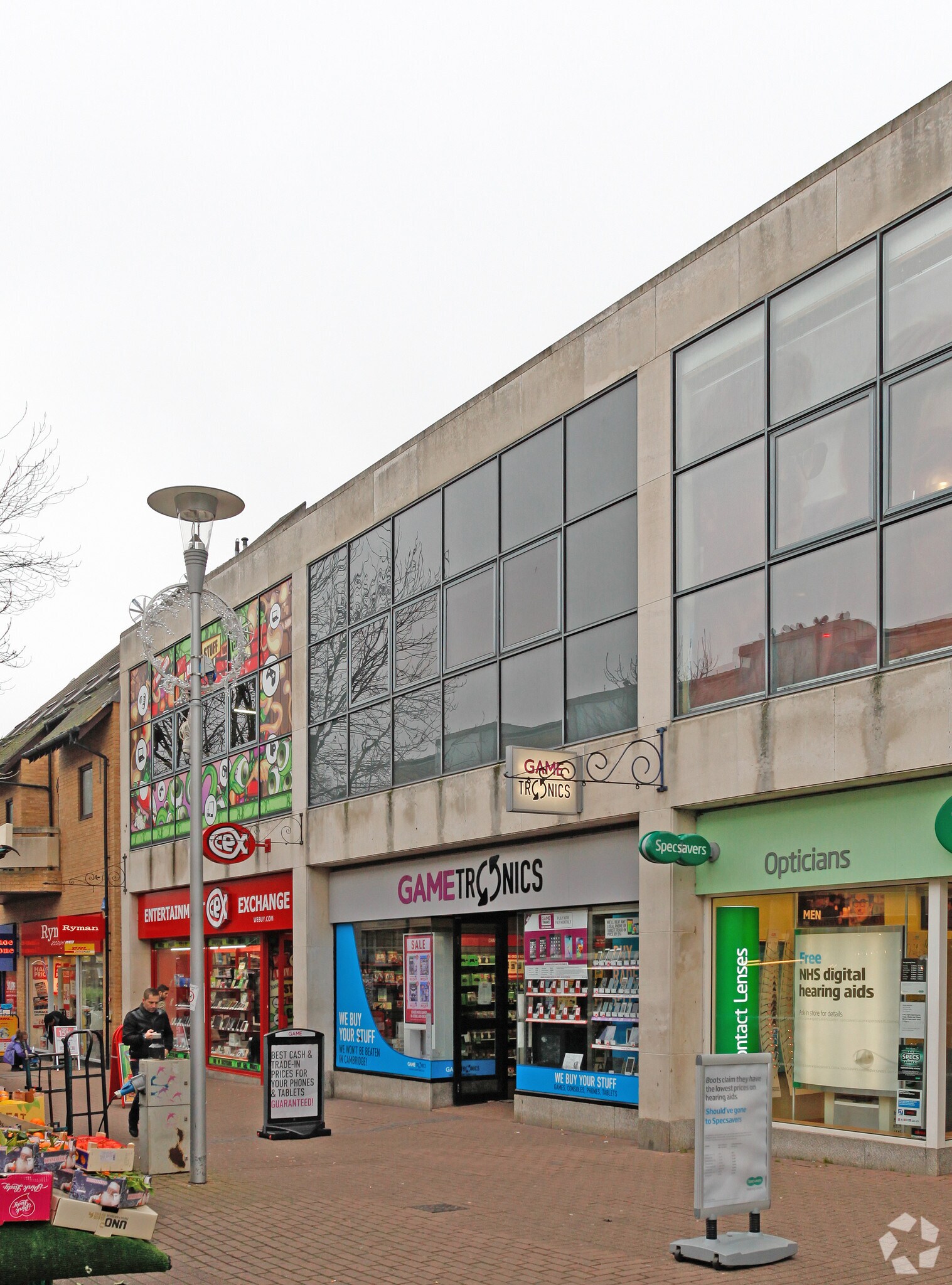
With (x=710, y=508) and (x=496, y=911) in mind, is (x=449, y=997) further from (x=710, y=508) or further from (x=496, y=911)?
(x=710, y=508)

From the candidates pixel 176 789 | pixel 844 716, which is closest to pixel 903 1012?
pixel 844 716

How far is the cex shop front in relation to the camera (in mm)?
24188

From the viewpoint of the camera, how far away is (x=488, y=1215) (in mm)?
10867

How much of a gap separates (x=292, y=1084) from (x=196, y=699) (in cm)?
489

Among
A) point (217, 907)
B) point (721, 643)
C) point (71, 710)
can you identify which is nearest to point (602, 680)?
point (721, 643)

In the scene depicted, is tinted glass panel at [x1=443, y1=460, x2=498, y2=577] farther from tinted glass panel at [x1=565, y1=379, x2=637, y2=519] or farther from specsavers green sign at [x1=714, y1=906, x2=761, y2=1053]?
specsavers green sign at [x1=714, y1=906, x2=761, y2=1053]

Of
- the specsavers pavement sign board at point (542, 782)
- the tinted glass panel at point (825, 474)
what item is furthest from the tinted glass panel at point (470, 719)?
the tinted glass panel at point (825, 474)

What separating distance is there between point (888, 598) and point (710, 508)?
2808mm

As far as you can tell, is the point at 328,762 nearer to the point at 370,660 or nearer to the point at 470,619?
the point at 370,660

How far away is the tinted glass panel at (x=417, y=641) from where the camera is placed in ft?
64.4

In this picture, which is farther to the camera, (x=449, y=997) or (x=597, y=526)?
(x=449, y=997)

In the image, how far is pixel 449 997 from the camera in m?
19.3

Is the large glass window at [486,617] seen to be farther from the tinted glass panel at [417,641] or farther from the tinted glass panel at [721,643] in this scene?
the tinted glass panel at [721,643]

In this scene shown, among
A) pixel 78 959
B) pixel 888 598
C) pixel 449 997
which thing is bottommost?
pixel 78 959
